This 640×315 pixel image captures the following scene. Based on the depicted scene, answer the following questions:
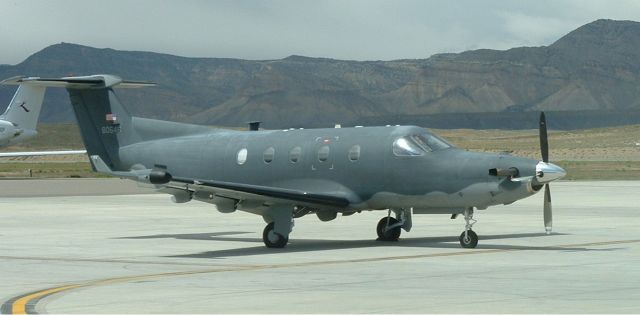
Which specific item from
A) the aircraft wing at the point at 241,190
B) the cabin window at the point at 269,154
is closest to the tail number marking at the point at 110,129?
the aircraft wing at the point at 241,190

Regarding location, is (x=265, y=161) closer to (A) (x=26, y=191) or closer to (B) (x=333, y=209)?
(B) (x=333, y=209)

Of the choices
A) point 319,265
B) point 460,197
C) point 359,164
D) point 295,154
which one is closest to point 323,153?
point 295,154

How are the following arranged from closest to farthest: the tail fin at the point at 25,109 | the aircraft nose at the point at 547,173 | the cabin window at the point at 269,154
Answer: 1. the aircraft nose at the point at 547,173
2. the cabin window at the point at 269,154
3. the tail fin at the point at 25,109

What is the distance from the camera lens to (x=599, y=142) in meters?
165

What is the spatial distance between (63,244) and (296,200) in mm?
6214

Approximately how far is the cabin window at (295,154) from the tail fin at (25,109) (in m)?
55.2

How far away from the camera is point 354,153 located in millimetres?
27562

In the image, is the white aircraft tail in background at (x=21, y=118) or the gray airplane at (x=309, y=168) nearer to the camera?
the gray airplane at (x=309, y=168)

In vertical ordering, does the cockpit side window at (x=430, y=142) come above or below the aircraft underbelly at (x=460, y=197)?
above

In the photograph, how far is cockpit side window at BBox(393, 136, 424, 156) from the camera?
2683 centimetres

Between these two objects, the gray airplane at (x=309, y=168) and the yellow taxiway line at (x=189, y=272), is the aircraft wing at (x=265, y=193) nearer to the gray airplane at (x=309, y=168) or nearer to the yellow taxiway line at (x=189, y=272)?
the gray airplane at (x=309, y=168)

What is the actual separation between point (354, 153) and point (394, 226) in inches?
81.7

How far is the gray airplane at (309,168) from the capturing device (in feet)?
83.7

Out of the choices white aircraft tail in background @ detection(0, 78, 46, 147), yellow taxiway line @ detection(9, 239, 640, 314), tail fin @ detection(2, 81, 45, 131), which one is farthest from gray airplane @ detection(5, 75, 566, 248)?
tail fin @ detection(2, 81, 45, 131)
